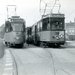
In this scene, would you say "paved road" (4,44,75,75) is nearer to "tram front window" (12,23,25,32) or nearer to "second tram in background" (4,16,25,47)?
"second tram in background" (4,16,25,47)

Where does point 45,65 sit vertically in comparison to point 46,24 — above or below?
below

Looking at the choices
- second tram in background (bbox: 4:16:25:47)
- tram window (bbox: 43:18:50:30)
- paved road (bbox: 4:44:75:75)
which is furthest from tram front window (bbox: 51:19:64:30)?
paved road (bbox: 4:44:75:75)

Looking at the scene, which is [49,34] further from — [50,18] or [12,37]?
[12,37]

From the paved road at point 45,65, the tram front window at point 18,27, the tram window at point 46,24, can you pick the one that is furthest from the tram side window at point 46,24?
the paved road at point 45,65

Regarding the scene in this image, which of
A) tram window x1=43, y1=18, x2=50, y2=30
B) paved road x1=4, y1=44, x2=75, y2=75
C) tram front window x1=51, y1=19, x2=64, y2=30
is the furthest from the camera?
tram window x1=43, y1=18, x2=50, y2=30

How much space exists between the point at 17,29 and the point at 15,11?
19911 mm

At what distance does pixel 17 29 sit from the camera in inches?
1062

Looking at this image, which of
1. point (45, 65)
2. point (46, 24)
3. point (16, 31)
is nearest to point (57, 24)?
point (46, 24)

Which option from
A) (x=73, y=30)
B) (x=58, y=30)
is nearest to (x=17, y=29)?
(x=58, y=30)

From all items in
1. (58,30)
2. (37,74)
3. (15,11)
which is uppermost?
(15,11)

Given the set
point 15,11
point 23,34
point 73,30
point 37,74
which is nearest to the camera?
point 37,74

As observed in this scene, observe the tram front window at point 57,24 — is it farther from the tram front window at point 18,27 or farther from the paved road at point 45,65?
the paved road at point 45,65

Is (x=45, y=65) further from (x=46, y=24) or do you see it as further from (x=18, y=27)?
(x=18, y=27)

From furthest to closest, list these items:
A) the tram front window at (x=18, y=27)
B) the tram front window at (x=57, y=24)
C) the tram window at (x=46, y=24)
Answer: the tram front window at (x=18, y=27) → the tram window at (x=46, y=24) → the tram front window at (x=57, y=24)
